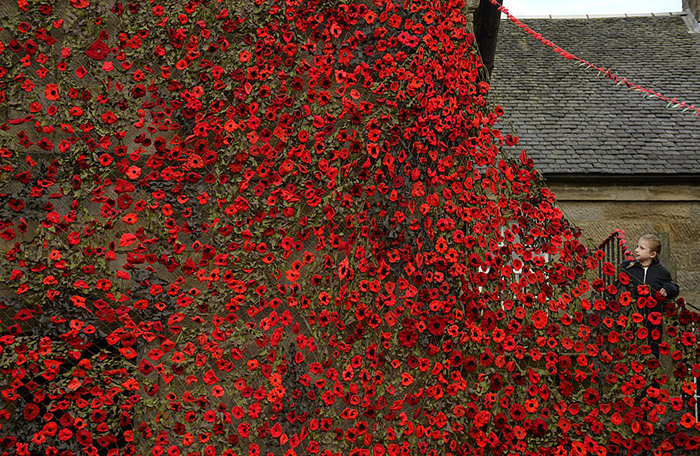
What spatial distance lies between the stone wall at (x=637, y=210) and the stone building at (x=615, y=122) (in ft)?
0.05

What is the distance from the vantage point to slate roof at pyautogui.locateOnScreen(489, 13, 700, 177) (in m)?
10.4

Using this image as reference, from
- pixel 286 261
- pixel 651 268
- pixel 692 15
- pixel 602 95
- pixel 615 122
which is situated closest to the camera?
pixel 286 261

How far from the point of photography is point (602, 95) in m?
12.2

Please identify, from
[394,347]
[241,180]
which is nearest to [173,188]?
[241,180]

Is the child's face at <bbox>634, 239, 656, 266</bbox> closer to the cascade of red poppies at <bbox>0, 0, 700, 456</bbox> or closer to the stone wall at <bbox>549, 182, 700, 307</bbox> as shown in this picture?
the cascade of red poppies at <bbox>0, 0, 700, 456</bbox>

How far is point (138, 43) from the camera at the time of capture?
15.0ft

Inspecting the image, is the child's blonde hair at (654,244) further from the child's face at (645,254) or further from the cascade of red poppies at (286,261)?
the cascade of red poppies at (286,261)

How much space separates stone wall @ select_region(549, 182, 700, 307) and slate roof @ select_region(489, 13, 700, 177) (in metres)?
0.30

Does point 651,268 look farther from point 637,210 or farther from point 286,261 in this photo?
point 637,210

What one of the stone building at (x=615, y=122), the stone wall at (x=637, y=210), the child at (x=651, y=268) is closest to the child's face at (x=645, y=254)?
the child at (x=651, y=268)

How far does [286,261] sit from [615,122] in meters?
8.90

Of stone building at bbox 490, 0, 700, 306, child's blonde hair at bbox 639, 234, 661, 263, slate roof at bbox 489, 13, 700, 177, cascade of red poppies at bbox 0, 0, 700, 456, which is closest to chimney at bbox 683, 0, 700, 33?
stone building at bbox 490, 0, 700, 306

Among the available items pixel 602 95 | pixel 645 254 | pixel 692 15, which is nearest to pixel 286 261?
pixel 645 254

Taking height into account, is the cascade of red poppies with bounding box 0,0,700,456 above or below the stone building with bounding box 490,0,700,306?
below
